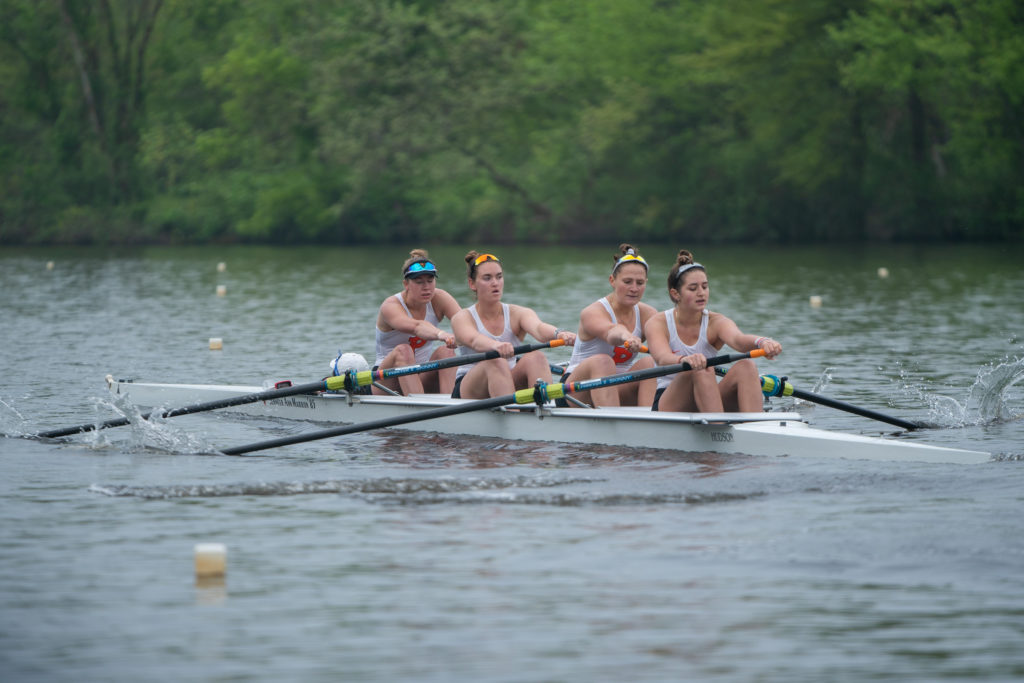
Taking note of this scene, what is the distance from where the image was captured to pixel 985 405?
12078mm

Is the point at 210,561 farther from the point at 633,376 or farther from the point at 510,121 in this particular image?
the point at 510,121

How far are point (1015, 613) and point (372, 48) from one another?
47004mm

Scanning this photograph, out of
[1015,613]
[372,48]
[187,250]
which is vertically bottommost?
[1015,613]

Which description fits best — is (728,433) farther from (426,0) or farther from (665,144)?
(426,0)

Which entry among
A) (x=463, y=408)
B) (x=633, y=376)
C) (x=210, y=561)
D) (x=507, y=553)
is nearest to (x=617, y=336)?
(x=633, y=376)

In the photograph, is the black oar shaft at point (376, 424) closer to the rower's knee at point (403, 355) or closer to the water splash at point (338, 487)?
the water splash at point (338, 487)

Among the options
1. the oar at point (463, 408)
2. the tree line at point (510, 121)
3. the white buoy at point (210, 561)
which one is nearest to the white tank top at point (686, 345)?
the oar at point (463, 408)

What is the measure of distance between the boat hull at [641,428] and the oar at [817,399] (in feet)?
1.29

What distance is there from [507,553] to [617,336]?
3453 mm

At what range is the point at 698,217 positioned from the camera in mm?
49375

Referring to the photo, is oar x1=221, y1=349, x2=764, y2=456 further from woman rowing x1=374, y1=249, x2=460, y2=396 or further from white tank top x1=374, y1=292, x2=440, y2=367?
white tank top x1=374, y1=292, x2=440, y2=367

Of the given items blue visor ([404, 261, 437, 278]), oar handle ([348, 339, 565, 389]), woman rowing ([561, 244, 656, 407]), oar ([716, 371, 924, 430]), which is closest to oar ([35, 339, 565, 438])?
oar handle ([348, 339, 565, 389])

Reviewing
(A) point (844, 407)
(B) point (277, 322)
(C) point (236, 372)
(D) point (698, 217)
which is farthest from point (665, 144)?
(A) point (844, 407)

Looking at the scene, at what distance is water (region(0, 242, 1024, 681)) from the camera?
5.99 meters
